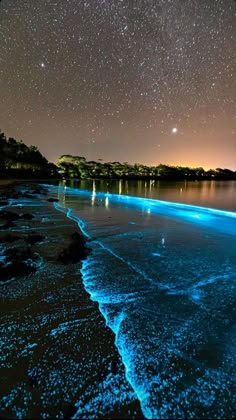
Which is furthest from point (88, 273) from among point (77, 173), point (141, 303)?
point (77, 173)

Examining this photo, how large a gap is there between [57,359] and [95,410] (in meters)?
0.79

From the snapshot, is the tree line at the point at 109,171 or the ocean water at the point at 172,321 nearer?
the ocean water at the point at 172,321

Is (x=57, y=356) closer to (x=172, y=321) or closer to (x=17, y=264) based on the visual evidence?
(x=172, y=321)

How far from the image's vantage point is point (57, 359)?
272cm

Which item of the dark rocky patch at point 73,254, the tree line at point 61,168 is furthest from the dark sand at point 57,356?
the tree line at point 61,168

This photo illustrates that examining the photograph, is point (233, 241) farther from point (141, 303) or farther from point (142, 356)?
point (142, 356)

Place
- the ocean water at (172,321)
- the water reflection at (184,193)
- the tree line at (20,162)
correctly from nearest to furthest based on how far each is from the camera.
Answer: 1. the ocean water at (172,321)
2. the water reflection at (184,193)
3. the tree line at (20,162)

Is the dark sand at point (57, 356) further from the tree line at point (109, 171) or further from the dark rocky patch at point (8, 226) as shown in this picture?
the tree line at point (109, 171)

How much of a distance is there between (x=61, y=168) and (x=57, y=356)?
140272mm

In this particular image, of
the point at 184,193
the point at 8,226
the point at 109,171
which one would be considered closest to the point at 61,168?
the point at 109,171

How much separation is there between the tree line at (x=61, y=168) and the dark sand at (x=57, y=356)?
65.4 metres

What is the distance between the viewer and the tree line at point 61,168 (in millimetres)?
73625

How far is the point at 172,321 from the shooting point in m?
3.55

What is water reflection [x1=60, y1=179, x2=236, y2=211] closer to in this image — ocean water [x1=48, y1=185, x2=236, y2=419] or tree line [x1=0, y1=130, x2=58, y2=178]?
ocean water [x1=48, y1=185, x2=236, y2=419]
